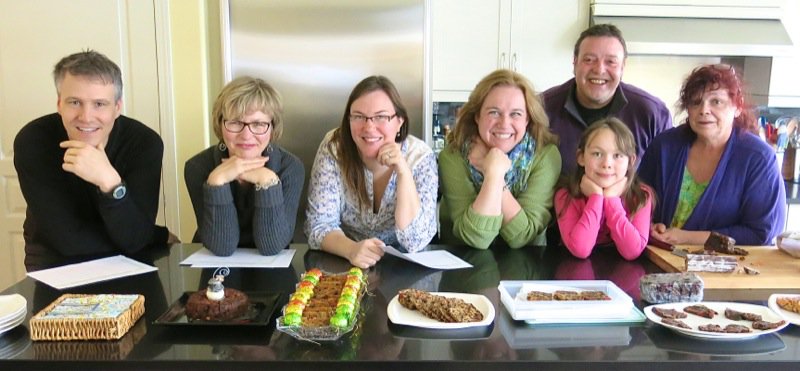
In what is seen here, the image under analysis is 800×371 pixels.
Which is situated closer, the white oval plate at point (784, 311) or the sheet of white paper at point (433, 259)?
the white oval plate at point (784, 311)

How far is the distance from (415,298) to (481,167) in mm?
758

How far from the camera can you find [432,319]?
122 centimetres

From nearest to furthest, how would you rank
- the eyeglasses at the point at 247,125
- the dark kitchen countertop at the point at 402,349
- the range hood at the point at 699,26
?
1. the dark kitchen countertop at the point at 402,349
2. the eyeglasses at the point at 247,125
3. the range hood at the point at 699,26

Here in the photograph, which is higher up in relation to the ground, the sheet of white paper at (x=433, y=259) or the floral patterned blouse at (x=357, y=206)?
the floral patterned blouse at (x=357, y=206)

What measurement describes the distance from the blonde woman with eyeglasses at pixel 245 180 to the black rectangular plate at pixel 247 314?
369mm

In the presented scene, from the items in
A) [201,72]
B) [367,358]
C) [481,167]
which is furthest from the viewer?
[201,72]

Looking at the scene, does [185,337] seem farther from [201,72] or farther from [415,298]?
[201,72]

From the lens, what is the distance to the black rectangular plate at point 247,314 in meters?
1.18

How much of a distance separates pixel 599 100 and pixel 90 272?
1.96 metres

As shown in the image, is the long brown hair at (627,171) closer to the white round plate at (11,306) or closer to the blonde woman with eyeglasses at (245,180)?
the blonde woman with eyeglasses at (245,180)

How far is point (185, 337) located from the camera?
1141 mm

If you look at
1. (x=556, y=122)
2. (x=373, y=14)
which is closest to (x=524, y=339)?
(x=556, y=122)

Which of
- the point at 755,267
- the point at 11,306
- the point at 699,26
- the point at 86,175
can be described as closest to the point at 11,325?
the point at 11,306

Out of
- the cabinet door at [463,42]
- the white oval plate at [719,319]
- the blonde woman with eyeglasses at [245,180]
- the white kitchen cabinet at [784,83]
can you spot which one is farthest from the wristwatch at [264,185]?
the white kitchen cabinet at [784,83]
